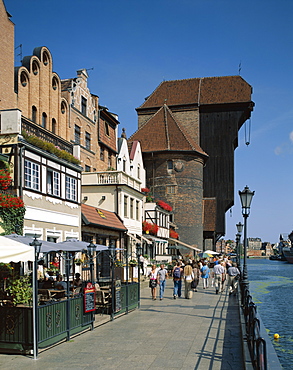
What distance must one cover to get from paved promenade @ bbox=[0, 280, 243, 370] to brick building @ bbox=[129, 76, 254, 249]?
43.6 m

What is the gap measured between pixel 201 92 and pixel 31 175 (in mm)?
52328

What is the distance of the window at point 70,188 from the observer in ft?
80.0

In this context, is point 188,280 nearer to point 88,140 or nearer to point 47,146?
point 47,146

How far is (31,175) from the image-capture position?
66.9 ft

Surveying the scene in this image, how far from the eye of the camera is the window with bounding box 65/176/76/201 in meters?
24.4

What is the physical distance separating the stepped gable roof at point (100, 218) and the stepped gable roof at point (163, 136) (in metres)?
27.9

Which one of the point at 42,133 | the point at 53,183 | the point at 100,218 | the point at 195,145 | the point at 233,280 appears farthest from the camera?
the point at 195,145

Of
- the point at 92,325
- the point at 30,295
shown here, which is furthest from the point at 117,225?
the point at 30,295

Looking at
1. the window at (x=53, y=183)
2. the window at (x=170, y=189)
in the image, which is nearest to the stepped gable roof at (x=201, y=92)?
the window at (x=170, y=189)

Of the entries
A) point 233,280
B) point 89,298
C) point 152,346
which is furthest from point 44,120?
point 152,346

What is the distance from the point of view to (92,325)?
518 inches

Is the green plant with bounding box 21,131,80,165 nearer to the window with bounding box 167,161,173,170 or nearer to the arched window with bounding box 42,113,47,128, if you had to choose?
the arched window with bounding box 42,113,47,128

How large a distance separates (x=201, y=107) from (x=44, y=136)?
153 feet

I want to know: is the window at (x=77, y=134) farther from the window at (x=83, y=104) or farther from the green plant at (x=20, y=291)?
the green plant at (x=20, y=291)
